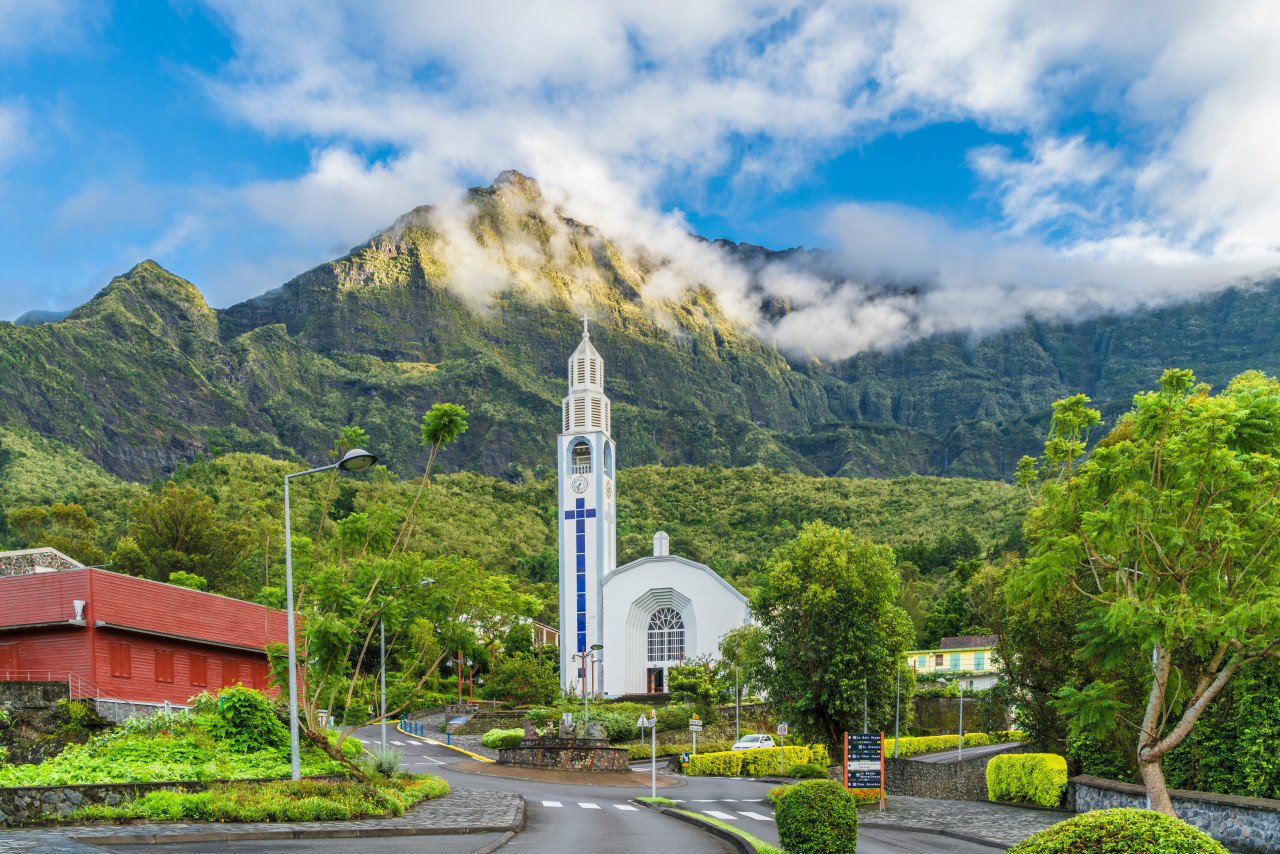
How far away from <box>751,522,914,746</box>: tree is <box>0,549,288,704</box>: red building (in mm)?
16492

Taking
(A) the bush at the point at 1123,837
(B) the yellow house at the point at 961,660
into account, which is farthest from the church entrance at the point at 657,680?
(A) the bush at the point at 1123,837

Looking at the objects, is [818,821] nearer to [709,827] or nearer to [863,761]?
[709,827]

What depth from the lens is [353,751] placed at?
26.2 meters

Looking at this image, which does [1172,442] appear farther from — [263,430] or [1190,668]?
[263,430]

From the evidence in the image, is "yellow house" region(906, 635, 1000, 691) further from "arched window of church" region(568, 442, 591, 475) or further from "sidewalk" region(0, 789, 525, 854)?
"sidewalk" region(0, 789, 525, 854)

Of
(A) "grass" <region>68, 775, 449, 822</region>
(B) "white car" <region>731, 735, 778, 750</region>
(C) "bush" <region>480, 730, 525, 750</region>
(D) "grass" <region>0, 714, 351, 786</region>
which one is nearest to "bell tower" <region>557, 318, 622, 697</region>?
(C) "bush" <region>480, 730, 525, 750</region>

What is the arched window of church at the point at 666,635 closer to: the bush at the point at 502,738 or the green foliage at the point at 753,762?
the bush at the point at 502,738

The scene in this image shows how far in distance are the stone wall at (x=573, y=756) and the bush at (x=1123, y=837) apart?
33875 millimetres

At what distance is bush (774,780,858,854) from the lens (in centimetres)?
1466

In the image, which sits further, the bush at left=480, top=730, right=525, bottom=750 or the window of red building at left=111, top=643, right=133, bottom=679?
the bush at left=480, top=730, right=525, bottom=750

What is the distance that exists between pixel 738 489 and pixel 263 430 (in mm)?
65486

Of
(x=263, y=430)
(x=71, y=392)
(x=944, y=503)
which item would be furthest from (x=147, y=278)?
(x=944, y=503)

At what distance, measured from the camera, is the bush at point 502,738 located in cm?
4651

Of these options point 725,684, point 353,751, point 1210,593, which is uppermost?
point 1210,593
